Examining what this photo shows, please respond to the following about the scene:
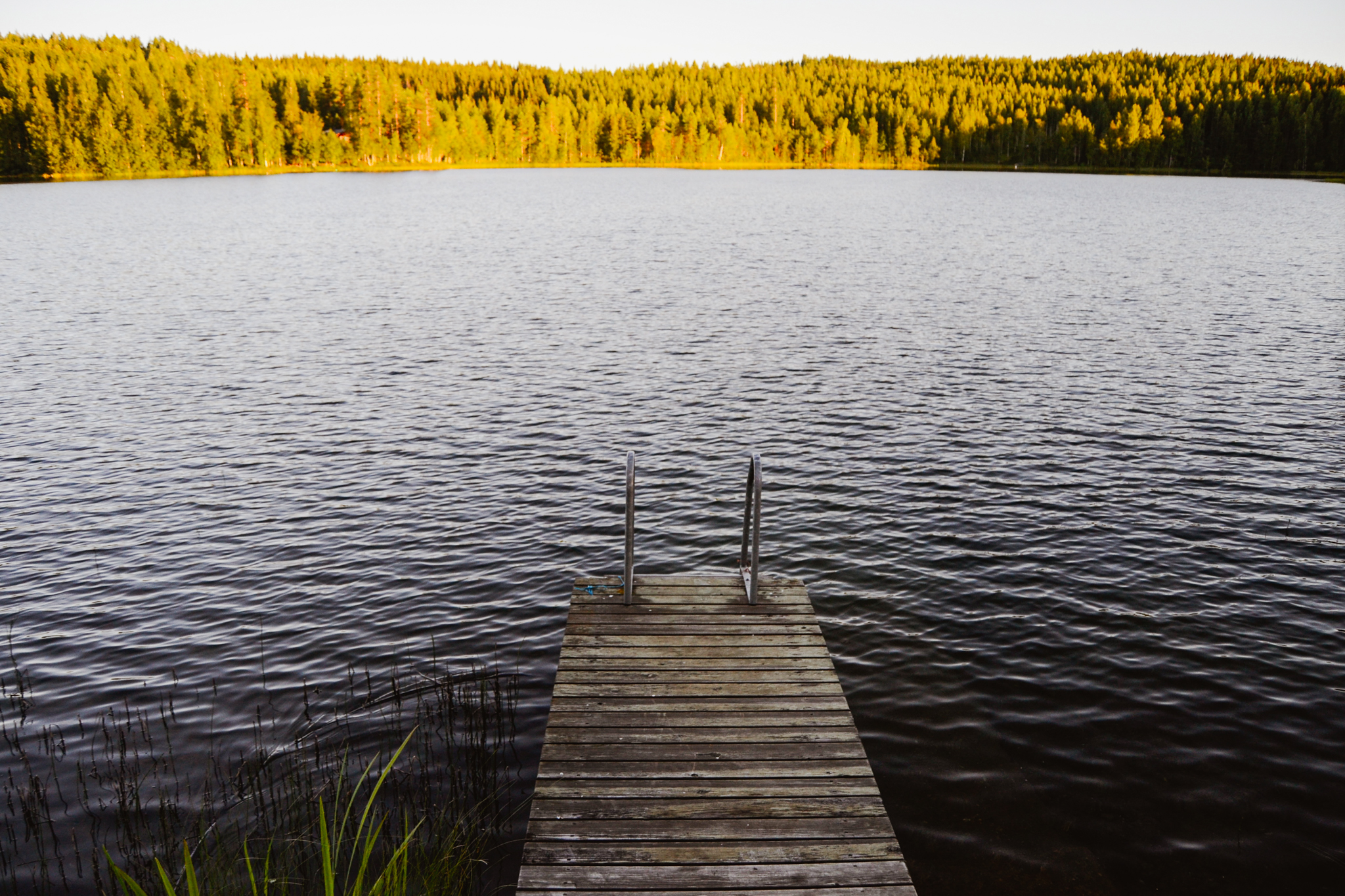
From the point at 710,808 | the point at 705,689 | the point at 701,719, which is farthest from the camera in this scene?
the point at 705,689

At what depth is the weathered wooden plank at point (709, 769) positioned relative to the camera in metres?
7.71

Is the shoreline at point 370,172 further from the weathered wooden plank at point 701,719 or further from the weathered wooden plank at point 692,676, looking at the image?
the weathered wooden plank at point 701,719

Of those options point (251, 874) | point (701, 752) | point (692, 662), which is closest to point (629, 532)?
point (692, 662)

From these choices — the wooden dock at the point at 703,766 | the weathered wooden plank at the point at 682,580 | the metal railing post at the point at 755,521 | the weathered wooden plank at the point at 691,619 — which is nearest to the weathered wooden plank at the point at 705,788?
the wooden dock at the point at 703,766

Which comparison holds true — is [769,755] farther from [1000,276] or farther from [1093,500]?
[1000,276]

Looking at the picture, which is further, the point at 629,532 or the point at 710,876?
the point at 629,532

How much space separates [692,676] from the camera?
946cm

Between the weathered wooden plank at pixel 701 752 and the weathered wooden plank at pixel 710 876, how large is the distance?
1.36 m

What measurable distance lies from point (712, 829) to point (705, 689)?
2.26 metres

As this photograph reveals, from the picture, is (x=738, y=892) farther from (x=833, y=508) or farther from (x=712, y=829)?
(x=833, y=508)

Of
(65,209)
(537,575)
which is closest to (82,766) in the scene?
(537,575)

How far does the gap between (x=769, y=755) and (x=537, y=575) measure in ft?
25.8

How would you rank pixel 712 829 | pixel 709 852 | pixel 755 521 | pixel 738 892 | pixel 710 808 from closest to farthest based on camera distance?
pixel 738 892 → pixel 709 852 → pixel 712 829 → pixel 710 808 → pixel 755 521

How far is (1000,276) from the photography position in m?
51.1
